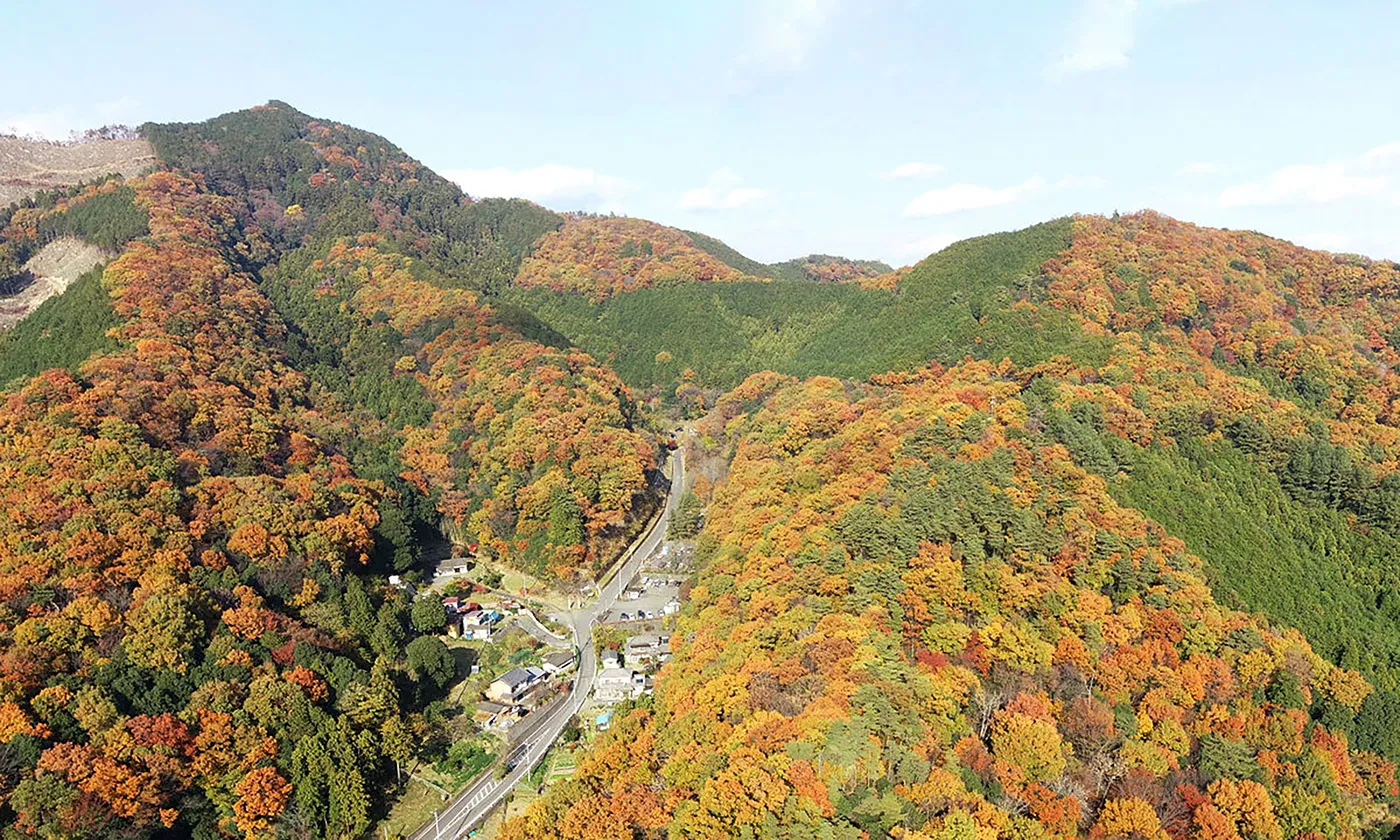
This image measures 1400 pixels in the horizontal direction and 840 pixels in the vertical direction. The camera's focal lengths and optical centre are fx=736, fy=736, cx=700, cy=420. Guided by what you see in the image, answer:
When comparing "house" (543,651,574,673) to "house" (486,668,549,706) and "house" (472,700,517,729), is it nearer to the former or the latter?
"house" (486,668,549,706)

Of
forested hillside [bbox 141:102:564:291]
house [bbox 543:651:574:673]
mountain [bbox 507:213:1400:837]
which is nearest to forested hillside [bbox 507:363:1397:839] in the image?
mountain [bbox 507:213:1400:837]

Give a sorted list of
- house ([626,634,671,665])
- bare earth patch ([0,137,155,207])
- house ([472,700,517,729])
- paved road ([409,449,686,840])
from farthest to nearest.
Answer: bare earth patch ([0,137,155,207]), house ([626,634,671,665]), house ([472,700,517,729]), paved road ([409,449,686,840])

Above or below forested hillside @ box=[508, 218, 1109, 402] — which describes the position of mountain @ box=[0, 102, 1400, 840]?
below

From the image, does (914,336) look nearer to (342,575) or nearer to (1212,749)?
(1212,749)

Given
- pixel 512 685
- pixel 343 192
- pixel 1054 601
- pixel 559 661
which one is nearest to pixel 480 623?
pixel 559 661

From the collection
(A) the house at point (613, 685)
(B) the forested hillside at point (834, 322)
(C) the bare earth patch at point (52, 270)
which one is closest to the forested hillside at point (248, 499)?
(C) the bare earth patch at point (52, 270)

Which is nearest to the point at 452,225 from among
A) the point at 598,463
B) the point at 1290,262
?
the point at 598,463

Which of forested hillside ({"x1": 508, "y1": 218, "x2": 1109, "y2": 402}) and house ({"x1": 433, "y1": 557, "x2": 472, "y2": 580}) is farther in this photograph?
forested hillside ({"x1": 508, "y1": 218, "x2": 1109, "y2": 402})
